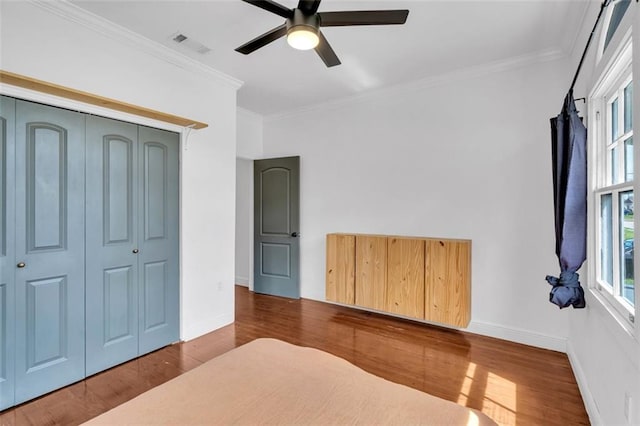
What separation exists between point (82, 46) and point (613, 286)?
13.2ft

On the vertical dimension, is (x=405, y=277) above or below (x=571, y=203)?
below

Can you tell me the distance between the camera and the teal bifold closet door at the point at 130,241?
8.20ft

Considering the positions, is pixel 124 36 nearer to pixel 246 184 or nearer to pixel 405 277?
pixel 246 184

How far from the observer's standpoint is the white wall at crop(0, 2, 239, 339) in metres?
2.22

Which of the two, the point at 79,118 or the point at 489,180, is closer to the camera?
the point at 79,118

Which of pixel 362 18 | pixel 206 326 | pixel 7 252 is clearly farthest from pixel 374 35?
pixel 206 326

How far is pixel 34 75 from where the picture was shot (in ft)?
7.27

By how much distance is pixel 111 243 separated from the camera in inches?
103

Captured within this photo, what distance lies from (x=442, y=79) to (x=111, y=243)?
3.67 metres

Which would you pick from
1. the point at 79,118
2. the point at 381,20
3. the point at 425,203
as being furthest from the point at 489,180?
the point at 79,118

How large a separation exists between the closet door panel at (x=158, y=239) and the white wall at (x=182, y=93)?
0.10 meters

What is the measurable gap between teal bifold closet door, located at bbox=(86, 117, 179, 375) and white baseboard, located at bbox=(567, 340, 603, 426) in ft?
10.8

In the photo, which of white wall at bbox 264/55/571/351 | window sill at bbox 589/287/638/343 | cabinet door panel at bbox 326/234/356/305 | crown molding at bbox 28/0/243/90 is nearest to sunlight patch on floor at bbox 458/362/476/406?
white wall at bbox 264/55/571/351

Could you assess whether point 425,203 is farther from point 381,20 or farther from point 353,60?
point 381,20
